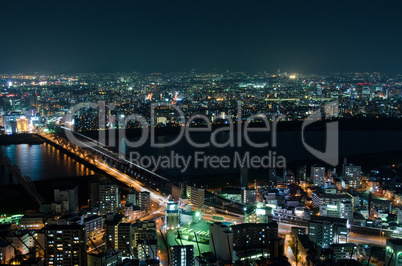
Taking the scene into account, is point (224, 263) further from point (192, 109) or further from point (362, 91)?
point (362, 91)

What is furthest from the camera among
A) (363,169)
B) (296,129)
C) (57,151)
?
(296,129)

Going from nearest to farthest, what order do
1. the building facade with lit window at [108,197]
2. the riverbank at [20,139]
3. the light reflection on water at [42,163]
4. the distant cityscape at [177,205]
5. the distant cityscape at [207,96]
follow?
the distant cityscape at [177,205]
the building facade with lit window at [108,197]
the light reflection on water at [42,163]
the riverbank at [20,139]
the distant cityscape at [207,96]

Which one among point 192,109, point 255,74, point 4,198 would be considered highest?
point 255,74

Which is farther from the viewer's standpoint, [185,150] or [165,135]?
[165,135]

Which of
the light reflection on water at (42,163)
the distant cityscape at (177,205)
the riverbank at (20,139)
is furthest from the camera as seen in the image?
the riverbank at (20,139)

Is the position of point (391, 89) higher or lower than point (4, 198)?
higher

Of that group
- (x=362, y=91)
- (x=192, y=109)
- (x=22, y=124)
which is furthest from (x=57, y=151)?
(x=362, y=91)

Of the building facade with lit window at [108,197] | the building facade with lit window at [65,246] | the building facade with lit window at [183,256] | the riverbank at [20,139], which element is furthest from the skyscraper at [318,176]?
the riverbank at [20,139]

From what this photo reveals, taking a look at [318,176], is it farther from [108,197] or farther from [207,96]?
[207,96]

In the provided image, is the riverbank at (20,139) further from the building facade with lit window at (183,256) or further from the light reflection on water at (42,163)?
the building facade with lit window at (183,256)
